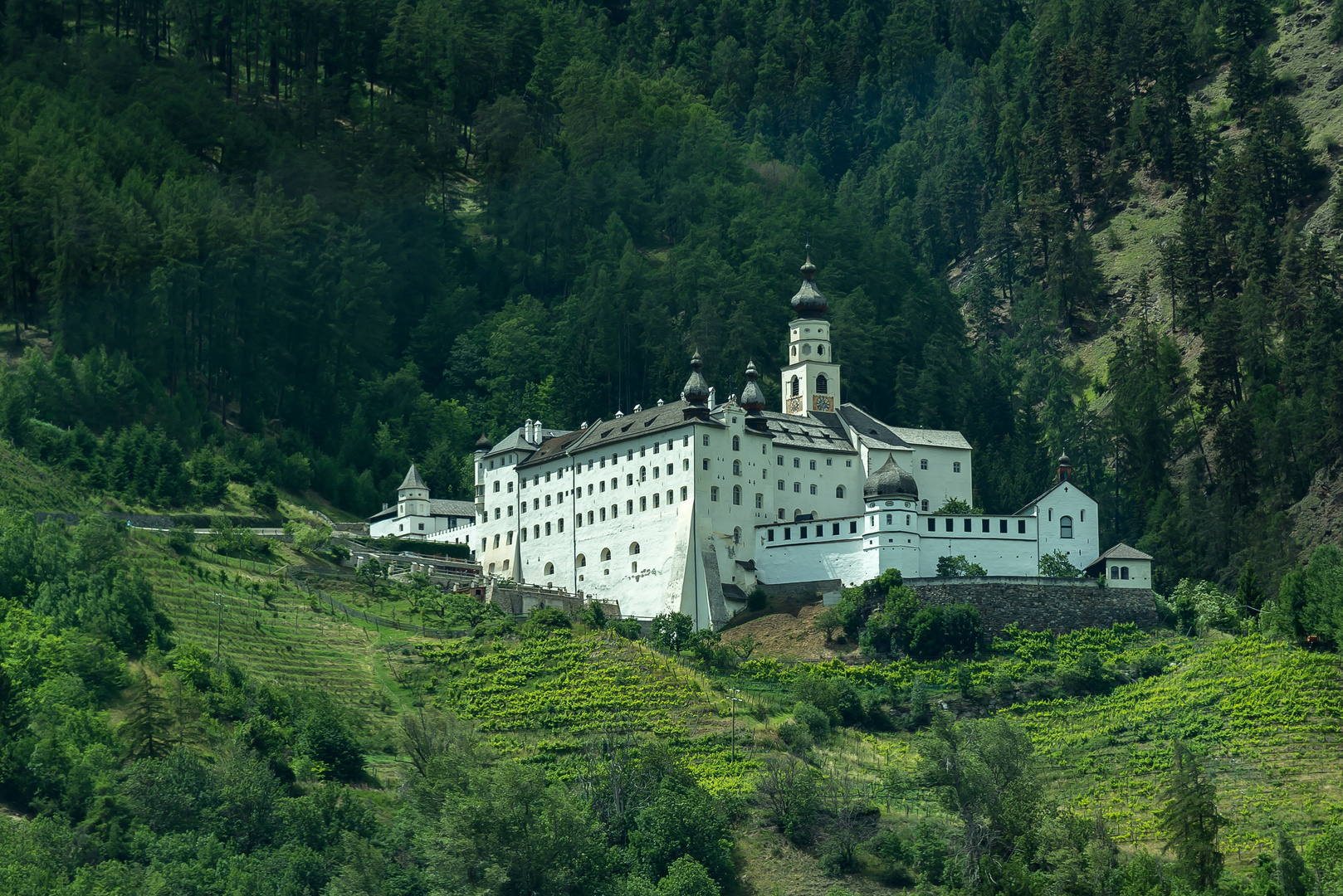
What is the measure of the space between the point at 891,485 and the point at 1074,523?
7.49 m

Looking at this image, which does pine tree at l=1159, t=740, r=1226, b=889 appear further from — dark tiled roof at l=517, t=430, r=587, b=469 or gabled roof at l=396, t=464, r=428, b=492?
gabled roof at l=396, t=464, r=428, b=492

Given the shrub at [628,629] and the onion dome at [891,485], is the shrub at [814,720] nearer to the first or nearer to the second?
the shrub at [628,629]

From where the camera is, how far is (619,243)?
398 feet

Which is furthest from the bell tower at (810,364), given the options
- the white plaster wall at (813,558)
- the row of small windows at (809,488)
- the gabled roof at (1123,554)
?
the gabled roof at (1123,554)

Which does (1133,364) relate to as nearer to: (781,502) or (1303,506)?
(1303,506)

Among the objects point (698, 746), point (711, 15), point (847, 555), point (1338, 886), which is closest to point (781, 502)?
point (847, 555)

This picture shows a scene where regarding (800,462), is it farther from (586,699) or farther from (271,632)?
(271,632)

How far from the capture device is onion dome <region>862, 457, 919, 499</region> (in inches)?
3351

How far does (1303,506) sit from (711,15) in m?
79.8

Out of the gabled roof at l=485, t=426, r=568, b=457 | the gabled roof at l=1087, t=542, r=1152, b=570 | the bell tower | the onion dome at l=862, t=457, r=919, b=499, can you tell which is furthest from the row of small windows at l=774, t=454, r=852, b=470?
the gabled roof at l=1087, t=542, r=1152, b=570

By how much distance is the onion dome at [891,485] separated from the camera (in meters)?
85.1

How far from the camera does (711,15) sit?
160m

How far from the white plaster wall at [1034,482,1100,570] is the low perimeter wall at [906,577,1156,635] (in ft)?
7.80

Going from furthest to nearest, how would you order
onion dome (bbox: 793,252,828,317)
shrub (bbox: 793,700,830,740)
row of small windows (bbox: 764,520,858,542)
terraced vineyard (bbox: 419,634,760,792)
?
onion dome (bbox: 793,252,828,317) → row of small windows (bbox: 764,520,858,542) → shrub (bbox: 793,700,830,740) → terraced vineyard (bbox: 419,634,760,792)
